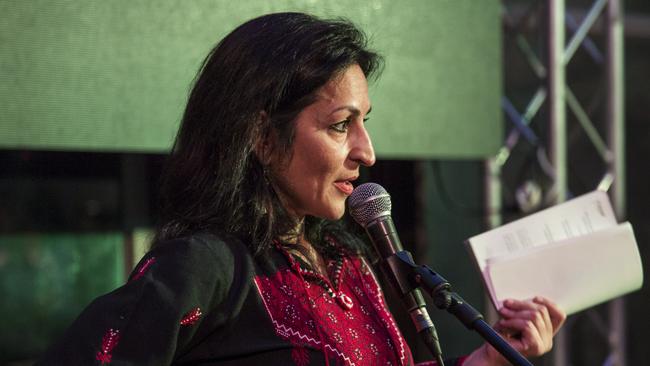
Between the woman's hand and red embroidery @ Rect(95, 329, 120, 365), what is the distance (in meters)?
0.72

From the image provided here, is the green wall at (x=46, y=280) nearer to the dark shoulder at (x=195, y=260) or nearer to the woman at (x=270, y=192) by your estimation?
the woman at (x=270, y=192)

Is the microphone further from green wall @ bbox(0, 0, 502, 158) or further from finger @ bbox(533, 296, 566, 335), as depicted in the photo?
green wall @ bbox(0, 0, 502, 158)

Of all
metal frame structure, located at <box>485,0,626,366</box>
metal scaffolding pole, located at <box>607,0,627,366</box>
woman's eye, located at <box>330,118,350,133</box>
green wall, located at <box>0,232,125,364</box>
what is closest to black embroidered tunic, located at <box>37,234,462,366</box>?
woman's eye, located at <box>330,118,350,133</box>

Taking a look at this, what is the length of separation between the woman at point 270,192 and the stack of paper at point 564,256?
10.6 inches

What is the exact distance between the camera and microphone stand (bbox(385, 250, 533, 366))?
1179 millimetres

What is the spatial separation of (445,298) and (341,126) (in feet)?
1.24

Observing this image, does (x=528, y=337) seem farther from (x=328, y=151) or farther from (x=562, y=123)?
(x=562, y=123)

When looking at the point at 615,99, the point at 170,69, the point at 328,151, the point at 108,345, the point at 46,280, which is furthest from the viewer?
the point at 615,99

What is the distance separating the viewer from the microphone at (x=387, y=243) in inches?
49.4

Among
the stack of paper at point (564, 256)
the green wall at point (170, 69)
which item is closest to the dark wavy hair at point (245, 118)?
the stack of paper at point (564, 256)

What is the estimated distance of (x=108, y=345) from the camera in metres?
1.21

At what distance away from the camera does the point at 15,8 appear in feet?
7.09

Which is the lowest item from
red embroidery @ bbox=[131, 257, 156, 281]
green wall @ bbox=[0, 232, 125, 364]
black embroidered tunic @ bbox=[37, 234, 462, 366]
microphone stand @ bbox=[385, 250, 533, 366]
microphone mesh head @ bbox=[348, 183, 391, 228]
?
green wall @ bbox=[0, 232, 125, 364]

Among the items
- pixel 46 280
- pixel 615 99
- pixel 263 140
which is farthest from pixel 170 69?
pixel 615 99
